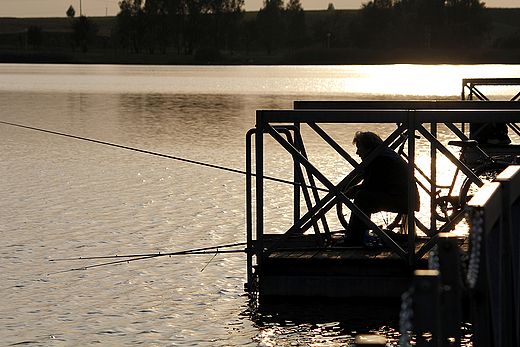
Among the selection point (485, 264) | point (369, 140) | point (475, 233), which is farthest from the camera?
point (369, 140)

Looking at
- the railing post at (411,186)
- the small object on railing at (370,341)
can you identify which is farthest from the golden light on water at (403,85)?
the small object on railing at (370,341)

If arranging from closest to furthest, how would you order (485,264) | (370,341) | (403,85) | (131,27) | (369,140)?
(370,341) < (485,264) < (369,140) < (403,85) < (131,27)

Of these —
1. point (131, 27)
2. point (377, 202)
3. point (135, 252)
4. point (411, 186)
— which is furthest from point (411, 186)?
point (131, 27)

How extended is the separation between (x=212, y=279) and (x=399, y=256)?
82.4 inches

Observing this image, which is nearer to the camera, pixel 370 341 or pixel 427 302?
pixel 370 341

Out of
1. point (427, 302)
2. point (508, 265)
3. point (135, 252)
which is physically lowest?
point (135, 252)

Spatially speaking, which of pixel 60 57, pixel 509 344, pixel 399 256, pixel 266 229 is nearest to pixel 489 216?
pixel 509 344

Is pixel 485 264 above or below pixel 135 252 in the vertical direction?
above

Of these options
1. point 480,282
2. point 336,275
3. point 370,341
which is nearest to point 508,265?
point 480,282

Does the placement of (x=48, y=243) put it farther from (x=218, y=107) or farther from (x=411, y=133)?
(x=218, y=107)

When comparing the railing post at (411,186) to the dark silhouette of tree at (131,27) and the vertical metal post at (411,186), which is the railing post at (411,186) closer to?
the vertical metal post at (411,186)

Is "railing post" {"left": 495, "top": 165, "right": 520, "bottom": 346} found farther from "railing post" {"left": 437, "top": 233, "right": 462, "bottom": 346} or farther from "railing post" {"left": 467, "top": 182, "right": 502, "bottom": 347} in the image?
"railing post" {"left": 437, "top": 233, "right": 462, "bottom": 346}

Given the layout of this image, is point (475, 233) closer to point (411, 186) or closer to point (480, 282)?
point (480, 282)

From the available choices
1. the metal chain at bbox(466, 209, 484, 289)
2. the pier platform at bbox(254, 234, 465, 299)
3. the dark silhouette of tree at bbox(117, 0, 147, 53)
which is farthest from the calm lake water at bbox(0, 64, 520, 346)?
the dark silhouette of tree at bbox(117, 0, 147, 53)
